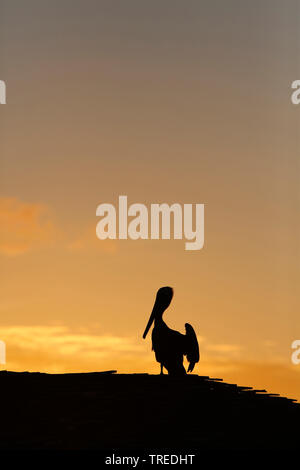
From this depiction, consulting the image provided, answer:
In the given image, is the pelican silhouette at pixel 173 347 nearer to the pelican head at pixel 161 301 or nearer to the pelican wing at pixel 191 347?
the pelican wing at pixel 191 347

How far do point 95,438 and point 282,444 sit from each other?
3.89 m

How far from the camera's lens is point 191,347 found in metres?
27.2

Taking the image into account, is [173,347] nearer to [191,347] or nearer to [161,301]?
[191,347]

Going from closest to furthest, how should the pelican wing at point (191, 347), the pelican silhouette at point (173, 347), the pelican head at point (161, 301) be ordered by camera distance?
the pelican silhouette at point (173, 347)
the pelican wing at point (191, 347)
the pelican head at point (161, 301)

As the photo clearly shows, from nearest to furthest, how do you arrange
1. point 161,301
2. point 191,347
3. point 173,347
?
point 173,347 → point 191,347 → point 161,301

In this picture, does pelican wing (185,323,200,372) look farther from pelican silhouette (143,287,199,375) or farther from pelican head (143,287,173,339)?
pelican head (143,287,173,339)

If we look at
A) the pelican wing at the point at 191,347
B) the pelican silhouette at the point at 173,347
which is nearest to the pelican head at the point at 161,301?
the pelican silhouette at the point at 173,347

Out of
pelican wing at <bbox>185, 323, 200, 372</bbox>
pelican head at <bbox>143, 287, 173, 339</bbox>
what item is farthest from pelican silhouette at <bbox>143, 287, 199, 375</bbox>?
pelican head at <bbox>143, 287, 173, 339</bbox>

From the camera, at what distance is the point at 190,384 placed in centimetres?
2456

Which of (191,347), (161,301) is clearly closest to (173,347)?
(191,347)

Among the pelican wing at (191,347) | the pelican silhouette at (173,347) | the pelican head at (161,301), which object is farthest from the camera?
the pelican head at (161,301)

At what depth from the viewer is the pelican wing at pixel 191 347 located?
27.2m

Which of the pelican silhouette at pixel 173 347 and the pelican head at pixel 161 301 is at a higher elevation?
the pelican head at pixel 161 301
